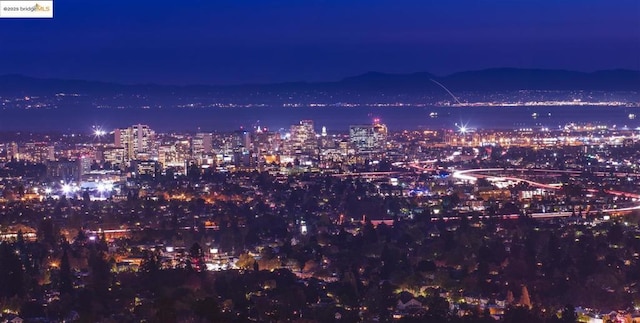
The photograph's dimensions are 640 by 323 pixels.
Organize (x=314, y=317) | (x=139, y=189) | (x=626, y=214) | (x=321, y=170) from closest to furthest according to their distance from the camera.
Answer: (x=314, y=317), (x=626, y=214), (x=139, y=189), (x=321, y=170)

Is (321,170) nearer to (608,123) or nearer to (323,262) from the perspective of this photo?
(323,262)

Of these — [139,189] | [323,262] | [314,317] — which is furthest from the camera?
[139,189]

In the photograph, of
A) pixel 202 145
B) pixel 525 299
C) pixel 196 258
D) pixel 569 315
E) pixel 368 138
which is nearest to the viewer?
pixel 569 315

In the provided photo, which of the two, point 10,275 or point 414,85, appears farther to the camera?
point 414,85

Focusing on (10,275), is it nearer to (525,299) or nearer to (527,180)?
(525,299)

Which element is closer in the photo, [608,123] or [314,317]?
[314,317]

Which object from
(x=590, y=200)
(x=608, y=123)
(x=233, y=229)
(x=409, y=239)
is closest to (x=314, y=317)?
(x=409, y=239)

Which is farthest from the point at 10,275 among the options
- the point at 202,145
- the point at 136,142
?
the point at 202,145
